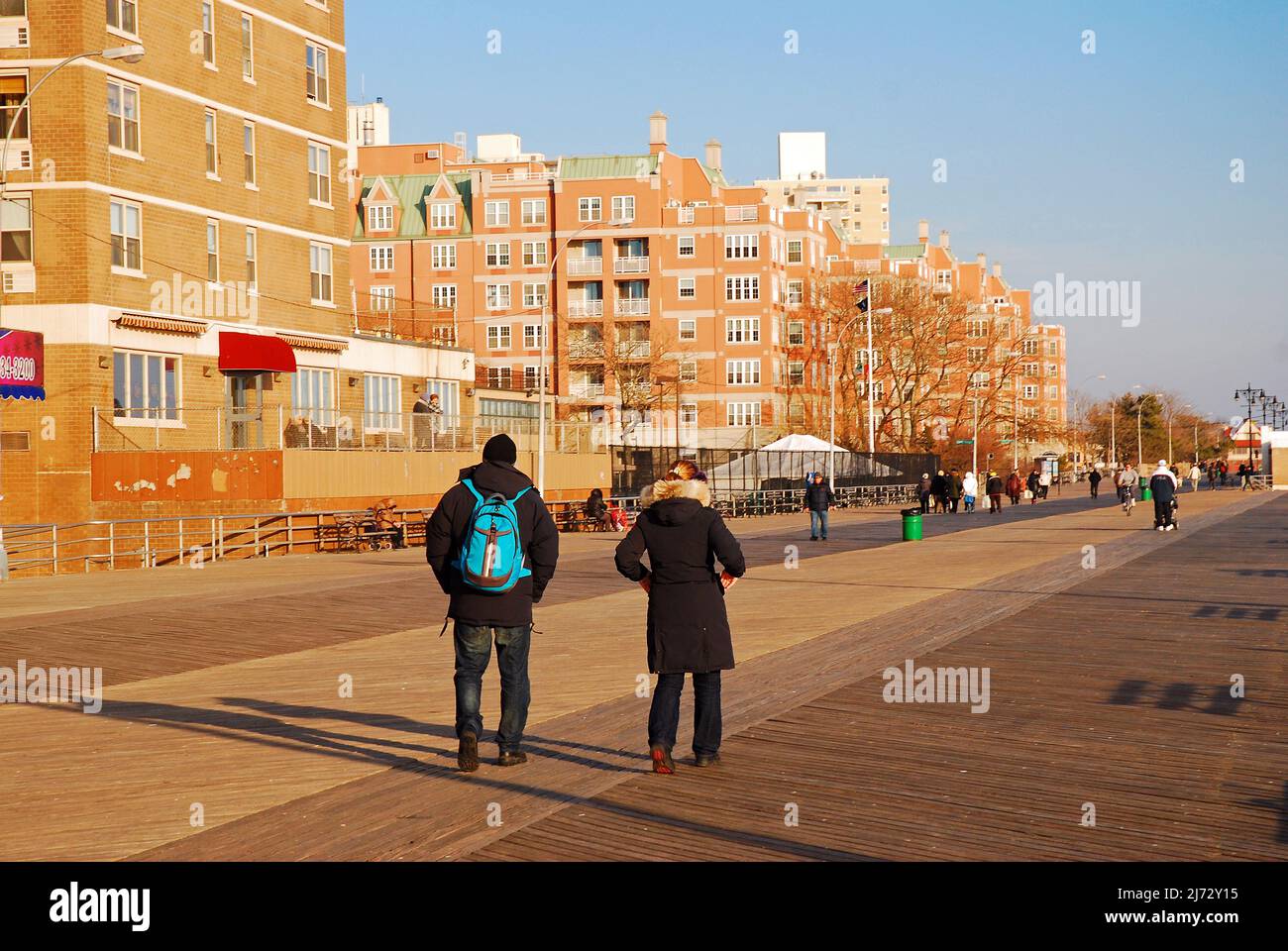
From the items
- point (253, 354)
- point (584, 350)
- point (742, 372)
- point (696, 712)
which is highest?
point (584, 350)

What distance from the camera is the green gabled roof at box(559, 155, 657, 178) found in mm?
96938

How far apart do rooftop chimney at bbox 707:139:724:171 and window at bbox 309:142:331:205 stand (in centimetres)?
6643

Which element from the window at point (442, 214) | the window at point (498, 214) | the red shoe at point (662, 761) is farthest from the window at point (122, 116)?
the window at point (442, 214)

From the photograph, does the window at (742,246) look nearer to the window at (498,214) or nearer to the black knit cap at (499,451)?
the window at (498,214)

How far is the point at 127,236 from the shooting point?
123ft

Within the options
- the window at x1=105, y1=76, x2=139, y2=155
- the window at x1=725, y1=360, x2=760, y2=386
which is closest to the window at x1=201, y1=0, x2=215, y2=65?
the window at x1=105, y1=76, x2=139, y2=155

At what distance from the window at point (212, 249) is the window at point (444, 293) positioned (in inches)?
2260

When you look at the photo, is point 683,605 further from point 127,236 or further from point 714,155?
point 714,155

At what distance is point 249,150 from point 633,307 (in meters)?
55.1

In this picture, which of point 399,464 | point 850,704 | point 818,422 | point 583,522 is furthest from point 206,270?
point 818,422

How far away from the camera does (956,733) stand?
10.3 metres

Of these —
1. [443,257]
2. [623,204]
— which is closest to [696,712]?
[623,204]

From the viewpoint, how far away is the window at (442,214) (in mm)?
98062

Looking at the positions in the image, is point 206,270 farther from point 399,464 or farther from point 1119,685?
point 1119,685
